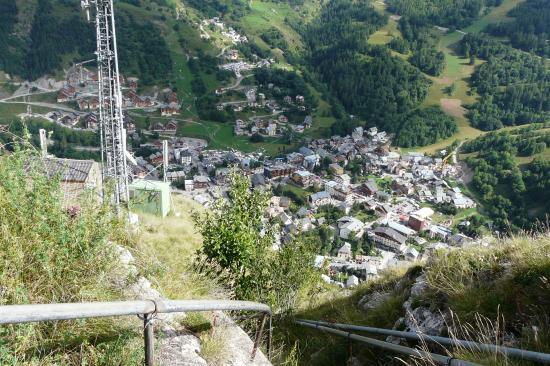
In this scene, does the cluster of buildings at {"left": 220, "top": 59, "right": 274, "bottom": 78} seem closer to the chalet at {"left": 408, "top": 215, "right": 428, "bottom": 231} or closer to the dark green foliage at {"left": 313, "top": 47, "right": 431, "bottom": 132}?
the dark green foliage at {"left": 313, "top": 47, "right": 431, "bottom": 132}

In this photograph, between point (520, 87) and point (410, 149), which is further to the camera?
point (520, 87)

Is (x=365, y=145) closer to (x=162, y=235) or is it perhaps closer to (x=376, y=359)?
(x=162, y=235)

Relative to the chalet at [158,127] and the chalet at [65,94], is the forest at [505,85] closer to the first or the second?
the chalet at [158,127]

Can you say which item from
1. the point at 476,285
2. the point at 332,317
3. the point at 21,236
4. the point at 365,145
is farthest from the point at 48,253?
the point at 365,145

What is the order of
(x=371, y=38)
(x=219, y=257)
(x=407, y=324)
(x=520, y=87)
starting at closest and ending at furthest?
(x=407, y=324) → (x=219, y=257) → (x=520, y=87) → (x=371, y=38)

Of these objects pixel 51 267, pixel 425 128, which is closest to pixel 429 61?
pixel 425 128

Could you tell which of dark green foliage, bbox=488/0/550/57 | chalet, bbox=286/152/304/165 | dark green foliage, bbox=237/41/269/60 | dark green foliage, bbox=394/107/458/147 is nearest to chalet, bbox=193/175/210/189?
chalet, bbox=286/152/304/165

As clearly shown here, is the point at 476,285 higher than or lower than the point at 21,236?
lower
